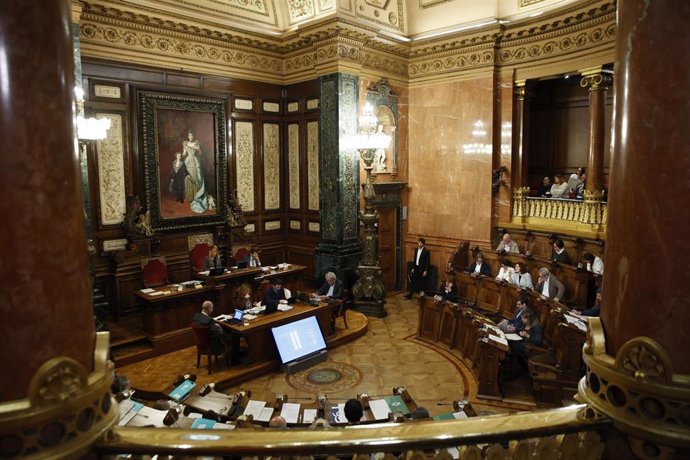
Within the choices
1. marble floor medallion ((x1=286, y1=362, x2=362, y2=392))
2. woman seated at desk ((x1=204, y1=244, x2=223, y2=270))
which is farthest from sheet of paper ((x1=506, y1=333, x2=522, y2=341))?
woman seated at desk ((x1=204, y1=244, x2=223, y2=270))

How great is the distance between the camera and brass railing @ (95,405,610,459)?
199cm

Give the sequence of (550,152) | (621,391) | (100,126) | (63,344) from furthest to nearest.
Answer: (550,152), (100,126), (621,391), (63,344)

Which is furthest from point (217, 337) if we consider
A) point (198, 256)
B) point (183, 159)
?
point (183, 159)

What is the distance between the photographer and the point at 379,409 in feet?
16.9

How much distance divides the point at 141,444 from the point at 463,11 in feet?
40.1

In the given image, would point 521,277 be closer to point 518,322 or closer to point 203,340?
point 518,322

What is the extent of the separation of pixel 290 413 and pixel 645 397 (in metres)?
3.87

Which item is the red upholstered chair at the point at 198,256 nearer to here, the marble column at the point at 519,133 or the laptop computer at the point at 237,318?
the laptop computer at the point at 237,318

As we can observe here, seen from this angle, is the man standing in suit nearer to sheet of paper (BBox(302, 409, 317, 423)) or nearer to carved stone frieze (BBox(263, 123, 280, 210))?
carved stone frieze (BBox(263, 123, 280, 210))

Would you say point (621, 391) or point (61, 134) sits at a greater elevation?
point (61, 134)

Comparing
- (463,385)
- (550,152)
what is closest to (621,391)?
(463,385)

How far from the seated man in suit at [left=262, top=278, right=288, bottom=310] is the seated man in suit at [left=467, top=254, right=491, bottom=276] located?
13.8ft

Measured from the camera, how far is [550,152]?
1457 cm

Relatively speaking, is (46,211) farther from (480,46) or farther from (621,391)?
(480,46)
